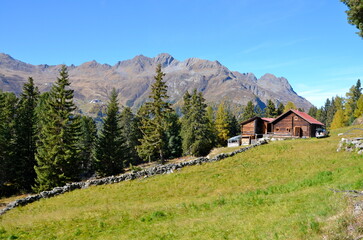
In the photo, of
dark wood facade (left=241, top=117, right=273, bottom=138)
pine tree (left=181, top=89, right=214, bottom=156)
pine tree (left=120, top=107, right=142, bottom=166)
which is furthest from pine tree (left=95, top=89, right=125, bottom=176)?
dark wood facade (left=241, top=117, right=273, bottom=138)

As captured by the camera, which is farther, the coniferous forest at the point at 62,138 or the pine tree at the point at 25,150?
the pine tree at the point at 25,150

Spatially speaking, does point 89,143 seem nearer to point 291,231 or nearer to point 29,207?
point 29,207

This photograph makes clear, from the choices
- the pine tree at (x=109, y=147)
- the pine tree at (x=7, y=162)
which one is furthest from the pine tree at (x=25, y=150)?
the pine tree at (x=109, y=147)

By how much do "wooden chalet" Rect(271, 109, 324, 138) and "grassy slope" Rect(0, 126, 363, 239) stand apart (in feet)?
83.4

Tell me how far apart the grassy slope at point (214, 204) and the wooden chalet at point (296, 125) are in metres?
25.4

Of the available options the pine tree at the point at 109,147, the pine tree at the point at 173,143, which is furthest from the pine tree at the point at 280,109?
the pine tree at the point at 109,147

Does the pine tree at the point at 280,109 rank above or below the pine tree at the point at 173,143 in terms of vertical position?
above

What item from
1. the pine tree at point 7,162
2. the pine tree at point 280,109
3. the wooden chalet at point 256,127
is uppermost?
the pine tree at point 280,109

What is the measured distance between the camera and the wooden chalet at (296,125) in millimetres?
51956

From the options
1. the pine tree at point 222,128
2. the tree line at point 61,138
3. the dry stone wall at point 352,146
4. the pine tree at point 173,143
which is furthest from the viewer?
the pine tree at point 173,143

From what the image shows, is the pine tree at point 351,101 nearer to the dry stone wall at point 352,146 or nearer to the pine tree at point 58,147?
the dry stone wall at point 352,146

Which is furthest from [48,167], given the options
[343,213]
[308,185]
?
[343,213]

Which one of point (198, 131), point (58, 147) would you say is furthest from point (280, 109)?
point (58, 147)

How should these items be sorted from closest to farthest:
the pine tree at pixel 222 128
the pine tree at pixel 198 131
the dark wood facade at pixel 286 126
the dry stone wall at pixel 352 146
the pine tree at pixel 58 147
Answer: the dry stone wall at pixel 352 146, the pine tree at pixel 58 147, the dark wood facade at pixel 286 126, the pine tree at pixel 198 131, the pine tree at pixel 222 128
